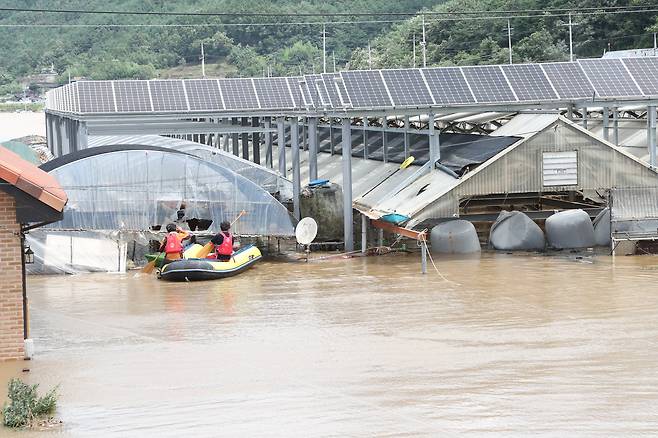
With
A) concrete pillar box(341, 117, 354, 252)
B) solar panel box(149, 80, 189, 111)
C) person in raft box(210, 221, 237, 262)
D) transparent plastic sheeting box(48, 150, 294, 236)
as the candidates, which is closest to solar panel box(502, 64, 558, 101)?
concrete pillar box(341, 117, 354, 252)

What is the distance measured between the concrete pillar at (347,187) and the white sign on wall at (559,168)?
472 centimetres

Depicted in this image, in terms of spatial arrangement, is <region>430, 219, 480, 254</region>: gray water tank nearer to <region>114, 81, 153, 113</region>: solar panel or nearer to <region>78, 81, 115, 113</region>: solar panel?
<region>114, 81, 153, 113</region>: solar panel

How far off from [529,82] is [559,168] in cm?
371

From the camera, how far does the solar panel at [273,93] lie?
118 ft

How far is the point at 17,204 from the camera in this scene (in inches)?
618

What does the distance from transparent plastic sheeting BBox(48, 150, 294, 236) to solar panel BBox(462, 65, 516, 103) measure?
5.99 meters

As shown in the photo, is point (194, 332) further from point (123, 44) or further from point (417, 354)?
point (123, 44)

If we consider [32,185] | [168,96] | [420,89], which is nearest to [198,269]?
[420,89]

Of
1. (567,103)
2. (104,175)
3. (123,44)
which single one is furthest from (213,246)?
(123,44)

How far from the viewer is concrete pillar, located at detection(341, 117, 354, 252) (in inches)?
1137

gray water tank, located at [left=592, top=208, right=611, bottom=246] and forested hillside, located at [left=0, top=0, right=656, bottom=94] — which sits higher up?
forested hillside, located at [left=0, top=0, right=656, bottom=94]

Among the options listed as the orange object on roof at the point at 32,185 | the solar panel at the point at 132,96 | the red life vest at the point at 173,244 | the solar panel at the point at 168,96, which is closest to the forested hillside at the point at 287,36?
the solar panel at the point at 168,96

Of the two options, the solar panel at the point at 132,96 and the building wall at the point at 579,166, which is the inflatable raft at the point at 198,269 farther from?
the solar panel at the point at 132,96

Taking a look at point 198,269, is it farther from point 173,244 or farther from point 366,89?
point 366,89
